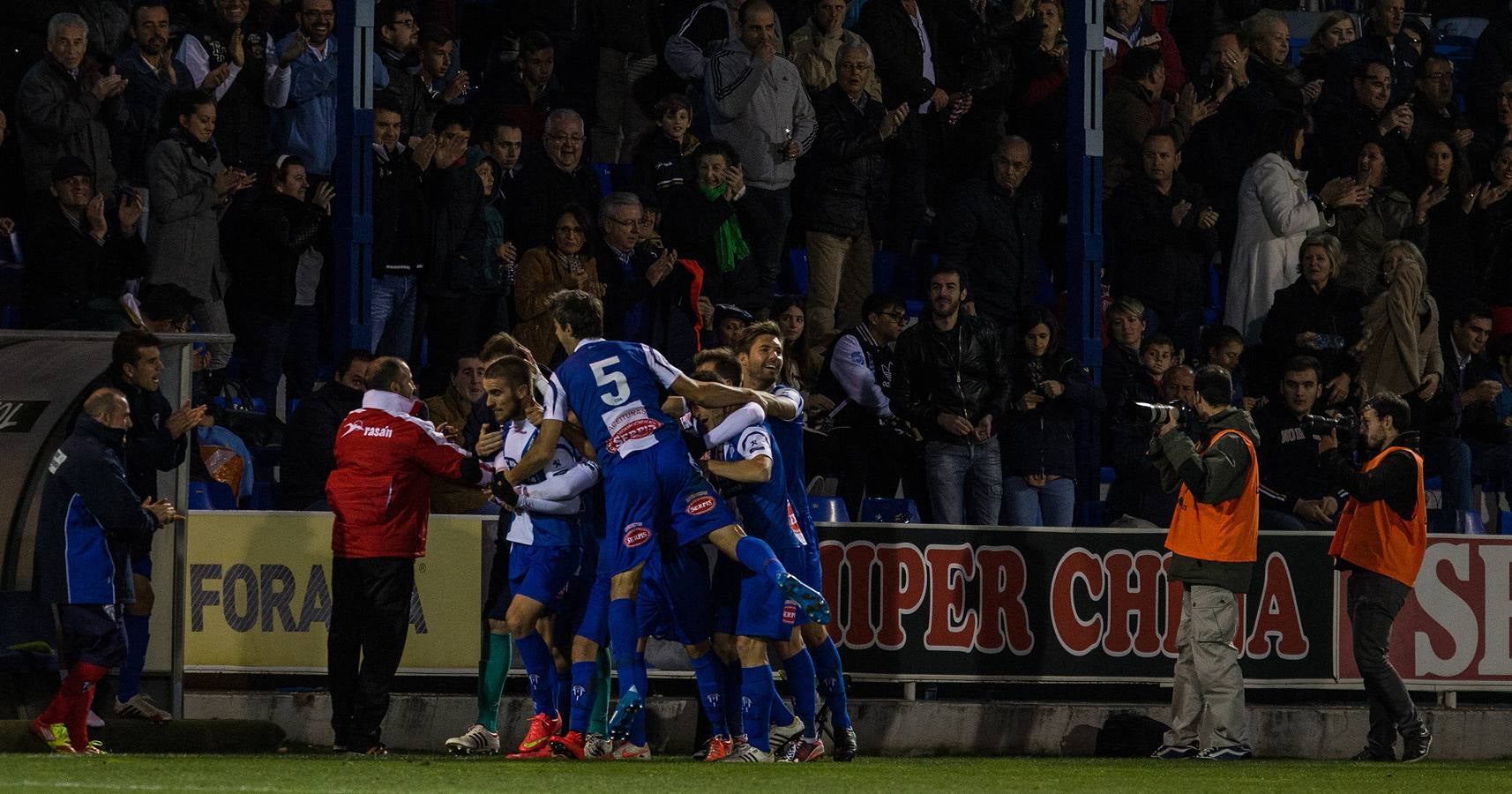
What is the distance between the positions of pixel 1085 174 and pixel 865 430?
8.66 ft

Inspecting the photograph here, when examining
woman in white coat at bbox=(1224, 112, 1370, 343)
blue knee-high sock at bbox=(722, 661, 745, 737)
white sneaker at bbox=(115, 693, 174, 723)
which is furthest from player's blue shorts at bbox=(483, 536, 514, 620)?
woman in white coat at bbox=(1224, 112, 1370, 343)

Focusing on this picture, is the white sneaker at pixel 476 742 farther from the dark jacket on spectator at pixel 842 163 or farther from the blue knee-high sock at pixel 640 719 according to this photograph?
the dark jacket on spectator at pixel 842 163

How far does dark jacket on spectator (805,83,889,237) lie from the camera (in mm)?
14695

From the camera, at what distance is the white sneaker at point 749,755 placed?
977 cm

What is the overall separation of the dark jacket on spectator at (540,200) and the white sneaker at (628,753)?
4.49m

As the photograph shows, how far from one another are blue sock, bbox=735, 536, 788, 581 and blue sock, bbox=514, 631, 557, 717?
119 cm

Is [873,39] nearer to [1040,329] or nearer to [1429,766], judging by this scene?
[1040,329]

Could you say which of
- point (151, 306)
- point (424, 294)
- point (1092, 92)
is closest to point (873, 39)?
point (1092, 92)

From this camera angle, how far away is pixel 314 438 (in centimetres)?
1190

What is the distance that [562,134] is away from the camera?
1370cm

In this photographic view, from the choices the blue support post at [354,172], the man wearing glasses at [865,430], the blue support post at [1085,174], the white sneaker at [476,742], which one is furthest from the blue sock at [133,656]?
the blue support post at [1085,174]

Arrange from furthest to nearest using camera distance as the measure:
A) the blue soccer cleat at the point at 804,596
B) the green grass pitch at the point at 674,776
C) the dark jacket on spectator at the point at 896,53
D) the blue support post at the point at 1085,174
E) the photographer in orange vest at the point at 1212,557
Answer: the dark jacket on spectator at the point at 896,53 → the blue support post at the point at 1085,174 → the photographer in orange vest at the point at 1212,557 → the blue soccer cleat at the point at 804,596 → the green grass pitch at the point at 674,776

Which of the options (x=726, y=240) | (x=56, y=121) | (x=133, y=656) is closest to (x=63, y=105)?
(x=56, y=121)

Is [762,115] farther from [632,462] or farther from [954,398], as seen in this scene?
[632,462]
